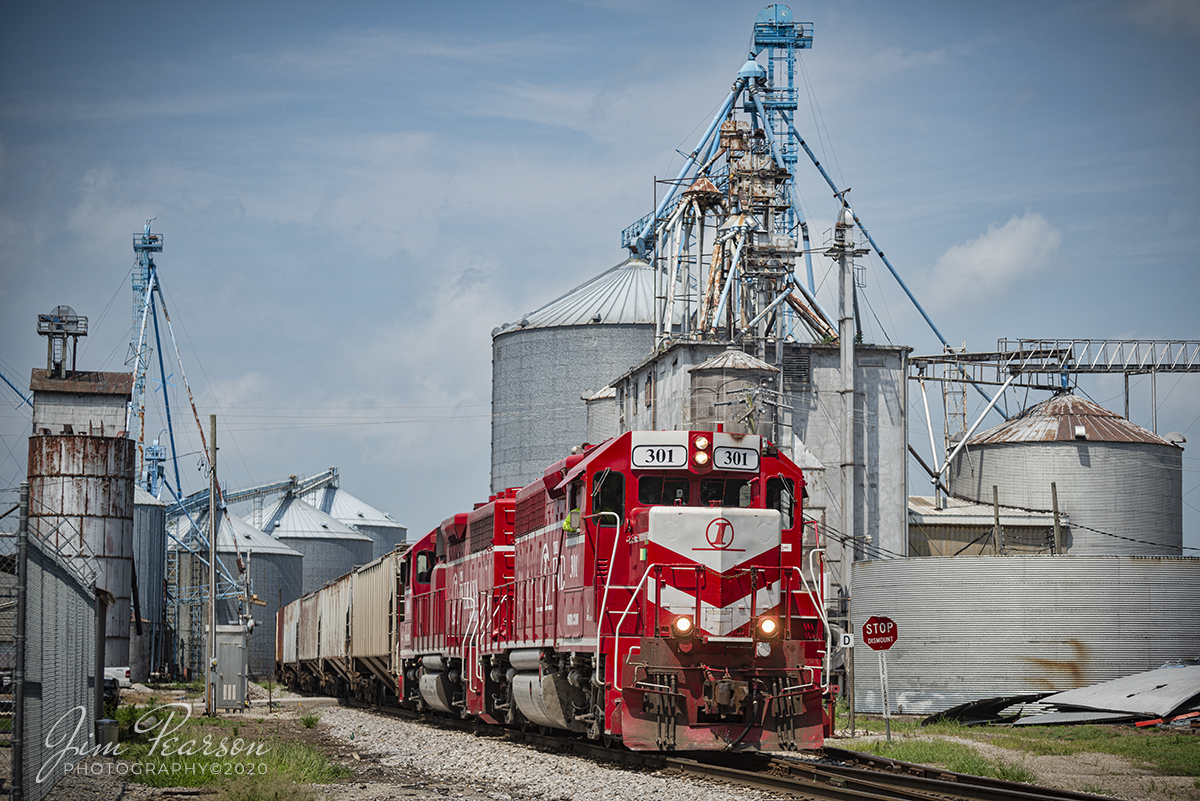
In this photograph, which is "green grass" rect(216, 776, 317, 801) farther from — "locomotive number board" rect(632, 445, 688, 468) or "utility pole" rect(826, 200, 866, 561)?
"utility pole" rect(826, 200, 866, 561)

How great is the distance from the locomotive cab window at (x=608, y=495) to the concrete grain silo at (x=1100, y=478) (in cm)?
3409

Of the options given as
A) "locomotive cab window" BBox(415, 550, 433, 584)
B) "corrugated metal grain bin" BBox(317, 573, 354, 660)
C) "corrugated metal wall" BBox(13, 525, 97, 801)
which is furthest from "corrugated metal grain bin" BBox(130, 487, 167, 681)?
"corrugated metal wall" BBox(13, 525, 97, 801)

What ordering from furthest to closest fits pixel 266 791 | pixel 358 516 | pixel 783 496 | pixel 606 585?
1. pixel 358 516
2. pixel 783 496
3. pixel 606 585
4. pixel 266 791

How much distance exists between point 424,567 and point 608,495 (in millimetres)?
12036

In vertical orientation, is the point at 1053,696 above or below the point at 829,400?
below

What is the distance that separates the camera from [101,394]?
44.2 meters

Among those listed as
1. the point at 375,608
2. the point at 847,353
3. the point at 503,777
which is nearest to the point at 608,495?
the point at 503,777

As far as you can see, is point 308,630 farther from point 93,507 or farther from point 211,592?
point 211,592

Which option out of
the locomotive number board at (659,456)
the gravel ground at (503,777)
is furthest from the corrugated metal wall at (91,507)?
the locomotive number board at (659,456)

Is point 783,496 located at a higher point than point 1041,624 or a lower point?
higher

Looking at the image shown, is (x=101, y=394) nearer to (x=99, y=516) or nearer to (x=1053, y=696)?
(x=99, y=516)

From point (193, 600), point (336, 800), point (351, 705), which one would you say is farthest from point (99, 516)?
point (336, 800)

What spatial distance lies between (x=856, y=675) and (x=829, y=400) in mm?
12443

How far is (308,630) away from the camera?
133 feet
